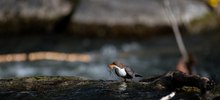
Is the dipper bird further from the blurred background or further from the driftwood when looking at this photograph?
the blurred background

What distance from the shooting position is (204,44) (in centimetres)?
1182

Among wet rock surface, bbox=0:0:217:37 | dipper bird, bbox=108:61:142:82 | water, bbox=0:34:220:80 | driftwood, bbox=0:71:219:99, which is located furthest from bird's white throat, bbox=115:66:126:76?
wet rock surface, bbox=0:0:217:37

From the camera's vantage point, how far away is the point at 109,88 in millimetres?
4250

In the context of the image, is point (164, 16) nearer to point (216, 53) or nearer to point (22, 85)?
point (216, 53)

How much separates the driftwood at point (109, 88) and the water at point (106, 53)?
15.7ft

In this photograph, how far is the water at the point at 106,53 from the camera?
9914 mm

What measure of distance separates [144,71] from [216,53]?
6.83ft

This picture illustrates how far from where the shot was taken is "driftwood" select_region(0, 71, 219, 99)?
3.95 metres

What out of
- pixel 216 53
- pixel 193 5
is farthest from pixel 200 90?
pixel 193 5

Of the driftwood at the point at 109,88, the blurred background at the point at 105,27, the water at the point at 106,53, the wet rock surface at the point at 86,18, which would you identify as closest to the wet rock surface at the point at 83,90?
the driftwood at the point at 109,88

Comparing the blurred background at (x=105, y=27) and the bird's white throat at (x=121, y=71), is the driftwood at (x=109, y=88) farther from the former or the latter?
the blurred background at (x=105, y=27)

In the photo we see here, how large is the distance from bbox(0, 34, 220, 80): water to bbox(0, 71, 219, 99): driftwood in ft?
15.7

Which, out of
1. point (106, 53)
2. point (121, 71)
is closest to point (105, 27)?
point (106, 53)

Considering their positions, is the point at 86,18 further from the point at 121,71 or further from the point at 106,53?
the point at 121,71
